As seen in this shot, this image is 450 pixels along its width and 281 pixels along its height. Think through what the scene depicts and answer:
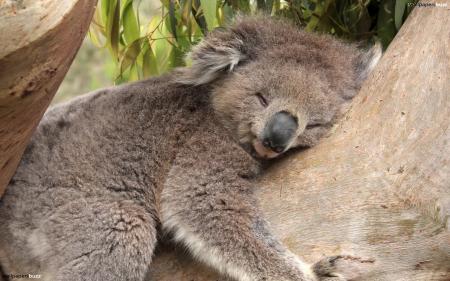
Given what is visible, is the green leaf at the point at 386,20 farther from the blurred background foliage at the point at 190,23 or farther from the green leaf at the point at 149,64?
the green leaf at the point at 149,64

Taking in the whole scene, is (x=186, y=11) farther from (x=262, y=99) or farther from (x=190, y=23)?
(x=262, y=99)

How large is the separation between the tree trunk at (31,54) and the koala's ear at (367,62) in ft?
5.28

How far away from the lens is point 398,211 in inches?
108

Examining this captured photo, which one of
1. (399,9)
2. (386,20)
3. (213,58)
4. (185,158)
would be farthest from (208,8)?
(386,20)

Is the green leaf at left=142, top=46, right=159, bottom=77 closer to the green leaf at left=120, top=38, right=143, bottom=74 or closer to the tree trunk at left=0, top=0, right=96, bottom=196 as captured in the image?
the green leaf at left=120, top=38, right=143, bottom=74

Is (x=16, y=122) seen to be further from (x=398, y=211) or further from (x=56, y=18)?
(x=398, y=211)

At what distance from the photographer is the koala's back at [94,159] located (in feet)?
10.1

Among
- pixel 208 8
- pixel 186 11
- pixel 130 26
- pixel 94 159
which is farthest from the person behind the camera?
pixel 130 26

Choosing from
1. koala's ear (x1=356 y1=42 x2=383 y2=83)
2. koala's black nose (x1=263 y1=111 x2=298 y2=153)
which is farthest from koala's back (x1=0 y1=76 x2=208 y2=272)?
koala's ear (x1=356 y1=42 x2=383 y2=83)

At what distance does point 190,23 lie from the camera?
412 cm

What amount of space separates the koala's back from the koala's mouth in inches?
14.5

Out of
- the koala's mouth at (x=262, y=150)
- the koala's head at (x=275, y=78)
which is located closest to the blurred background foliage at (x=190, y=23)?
the koala's head at (x=275, y=78)

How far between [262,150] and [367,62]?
0.82 m

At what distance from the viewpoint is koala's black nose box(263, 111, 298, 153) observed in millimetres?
3037
